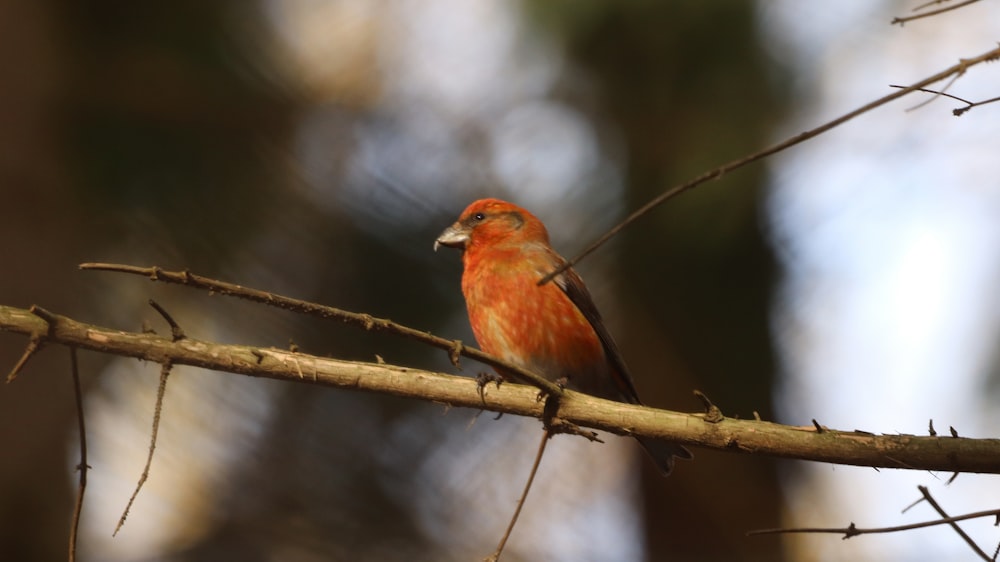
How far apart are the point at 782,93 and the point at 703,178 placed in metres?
3.21

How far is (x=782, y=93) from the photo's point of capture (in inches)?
179

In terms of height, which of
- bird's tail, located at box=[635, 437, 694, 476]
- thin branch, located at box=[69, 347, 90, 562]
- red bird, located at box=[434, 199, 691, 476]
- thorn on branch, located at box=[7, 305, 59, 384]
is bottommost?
thin branch, located at box=[69, 347, 90, 562]

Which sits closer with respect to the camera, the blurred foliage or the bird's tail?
the bird's tail

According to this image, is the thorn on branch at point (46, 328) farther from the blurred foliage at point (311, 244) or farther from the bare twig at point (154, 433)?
the blurred foliage at point (311, 244)

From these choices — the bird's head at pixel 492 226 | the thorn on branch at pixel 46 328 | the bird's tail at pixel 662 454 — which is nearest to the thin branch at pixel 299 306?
the thorn on branch at pixel 46 328

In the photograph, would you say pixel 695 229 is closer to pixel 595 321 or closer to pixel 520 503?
pixel 595 321

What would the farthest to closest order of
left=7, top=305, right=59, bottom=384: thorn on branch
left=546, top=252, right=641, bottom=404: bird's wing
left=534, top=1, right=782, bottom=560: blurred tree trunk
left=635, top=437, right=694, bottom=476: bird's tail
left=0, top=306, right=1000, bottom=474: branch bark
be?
1. left=534, top=1, right=782, bottom=560: blurred tree trunk
2. left=546, top=252, right=641, bottom=404: bird's wing
3. left=635, top=437, right=694, bottom=476: bird's tail
4. left=0, top=306, right=1000, bottom=474: branch bark
5. left=7, top=305, right=59, bottom=384: thorn on branch

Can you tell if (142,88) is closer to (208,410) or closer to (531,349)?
(208,410)

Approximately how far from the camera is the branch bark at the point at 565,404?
2.20 meters

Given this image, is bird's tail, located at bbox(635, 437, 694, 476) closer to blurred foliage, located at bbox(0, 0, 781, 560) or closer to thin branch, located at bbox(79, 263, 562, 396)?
blurred foliage, located at bbox(0, 0, 781, 560)

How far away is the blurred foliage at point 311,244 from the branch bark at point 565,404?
65.1 inches

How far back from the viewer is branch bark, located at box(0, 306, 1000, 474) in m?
2.20

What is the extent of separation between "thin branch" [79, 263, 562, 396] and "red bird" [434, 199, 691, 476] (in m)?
1.48

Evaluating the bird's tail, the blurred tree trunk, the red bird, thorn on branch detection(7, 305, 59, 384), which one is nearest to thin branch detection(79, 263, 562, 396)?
thorn on branch detection(7, 305, 59, 384)
